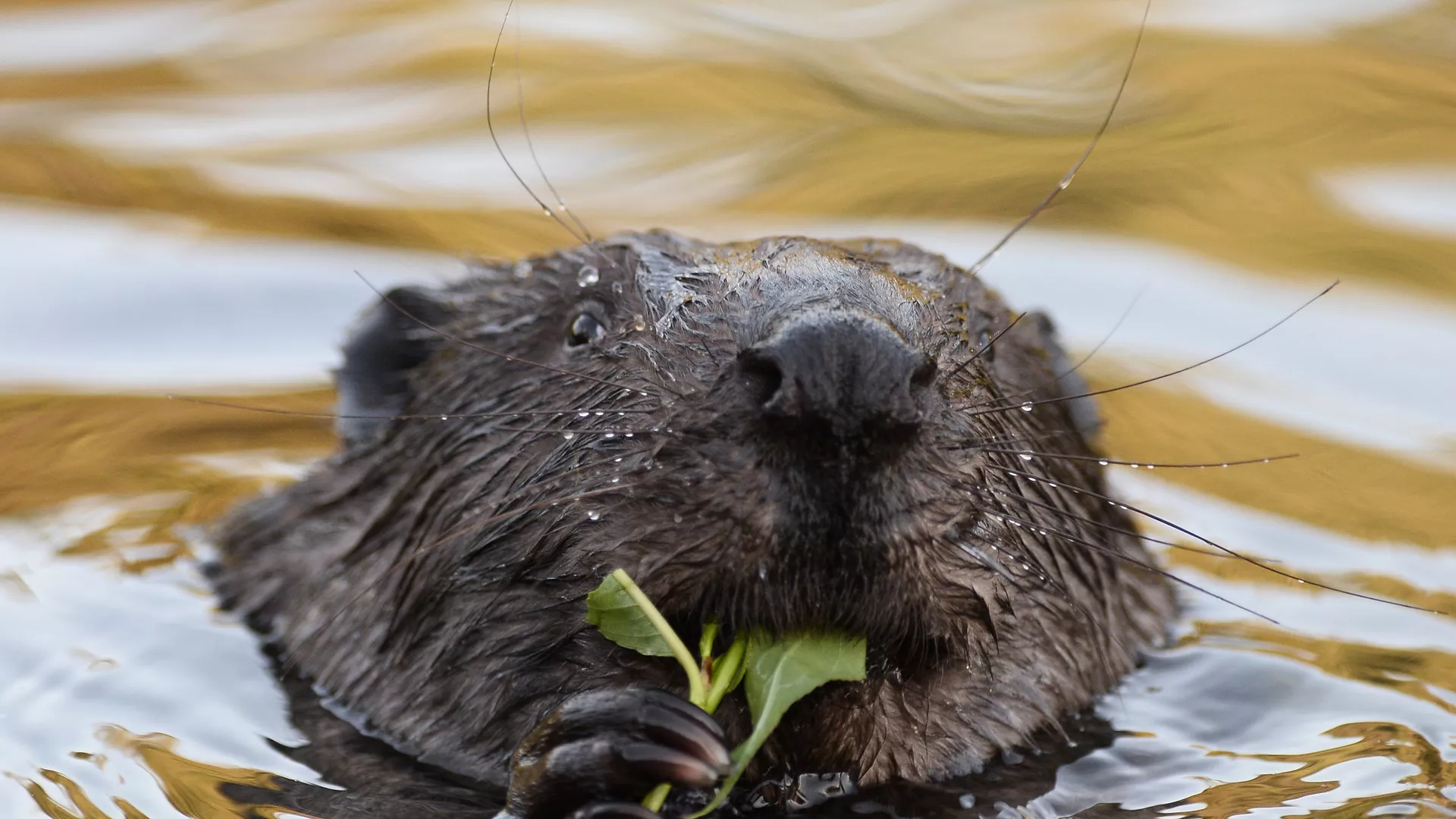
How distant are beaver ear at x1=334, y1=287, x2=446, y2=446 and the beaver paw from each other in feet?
5.60

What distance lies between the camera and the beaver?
3137 millimetres

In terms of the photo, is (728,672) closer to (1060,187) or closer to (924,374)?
(924,374)

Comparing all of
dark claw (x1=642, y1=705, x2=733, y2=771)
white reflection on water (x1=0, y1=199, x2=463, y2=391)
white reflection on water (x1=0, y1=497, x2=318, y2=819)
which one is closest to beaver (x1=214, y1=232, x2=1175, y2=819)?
dark claw (x1=642, y1=705, x2=733, y2=771)

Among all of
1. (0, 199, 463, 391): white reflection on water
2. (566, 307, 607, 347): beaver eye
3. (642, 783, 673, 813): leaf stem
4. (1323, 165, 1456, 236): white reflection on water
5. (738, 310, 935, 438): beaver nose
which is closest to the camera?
(738, 310, 935, 438): beaver nose

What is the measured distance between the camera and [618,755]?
3.13m

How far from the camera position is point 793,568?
3.17 meters

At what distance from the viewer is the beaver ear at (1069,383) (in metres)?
4.87

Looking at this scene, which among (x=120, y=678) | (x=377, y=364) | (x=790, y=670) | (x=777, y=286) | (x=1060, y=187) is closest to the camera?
(x=790, y=670)

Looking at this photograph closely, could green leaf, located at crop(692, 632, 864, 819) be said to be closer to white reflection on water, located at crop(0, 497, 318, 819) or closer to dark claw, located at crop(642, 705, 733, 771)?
dark claw, located at crop(642, 705, 733, 771)

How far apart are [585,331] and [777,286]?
73 cm

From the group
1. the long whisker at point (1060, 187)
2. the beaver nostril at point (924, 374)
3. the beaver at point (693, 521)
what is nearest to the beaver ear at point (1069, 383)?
the beaver at point (693, 521)

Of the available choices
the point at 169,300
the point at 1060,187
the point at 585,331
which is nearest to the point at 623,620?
the point at 585,331

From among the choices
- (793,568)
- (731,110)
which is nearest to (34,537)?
(793,568)

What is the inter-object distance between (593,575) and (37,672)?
1638 millimetres
